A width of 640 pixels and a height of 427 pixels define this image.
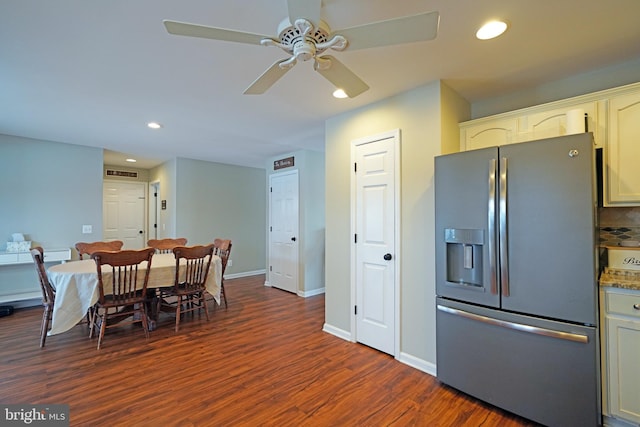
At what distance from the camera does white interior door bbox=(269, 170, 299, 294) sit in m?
5.19

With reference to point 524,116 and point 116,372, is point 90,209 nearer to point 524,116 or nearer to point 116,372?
point 116,372

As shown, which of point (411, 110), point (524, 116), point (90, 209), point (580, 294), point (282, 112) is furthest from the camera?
point (90, 209)

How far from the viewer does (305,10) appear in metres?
1.29

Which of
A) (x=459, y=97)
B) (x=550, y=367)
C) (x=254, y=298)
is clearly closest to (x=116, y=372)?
(x=254, y=298)

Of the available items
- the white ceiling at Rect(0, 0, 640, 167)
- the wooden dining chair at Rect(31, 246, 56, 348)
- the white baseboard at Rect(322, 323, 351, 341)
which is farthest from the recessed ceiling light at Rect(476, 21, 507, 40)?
the wooden dining chair at Rect(31, 246, 56, 348)

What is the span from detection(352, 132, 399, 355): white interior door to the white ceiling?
0.56 meters

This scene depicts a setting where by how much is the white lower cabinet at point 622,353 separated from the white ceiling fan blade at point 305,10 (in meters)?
2.27

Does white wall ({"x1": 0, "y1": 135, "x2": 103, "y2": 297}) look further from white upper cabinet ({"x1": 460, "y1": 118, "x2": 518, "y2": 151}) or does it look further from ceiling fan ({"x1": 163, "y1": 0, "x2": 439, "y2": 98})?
white upper cabinet ({"x1": 460, "y1": 118, "x2": 518, "y2": 151})

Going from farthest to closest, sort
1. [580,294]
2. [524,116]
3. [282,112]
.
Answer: [282,112]
[524,116]
[580,294]

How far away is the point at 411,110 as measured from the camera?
270cm

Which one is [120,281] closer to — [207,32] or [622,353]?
[207,32]

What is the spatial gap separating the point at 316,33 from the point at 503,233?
1.71 meters

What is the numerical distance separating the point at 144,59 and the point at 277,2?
3.89 feet

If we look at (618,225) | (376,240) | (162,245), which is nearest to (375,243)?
(376,240)
